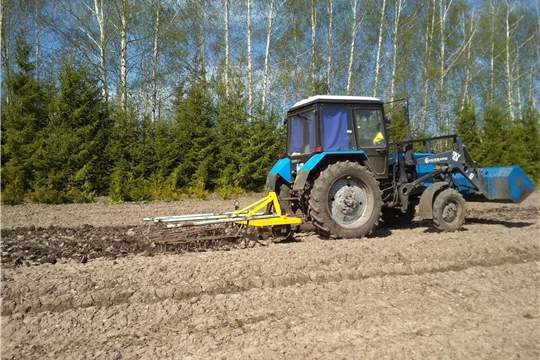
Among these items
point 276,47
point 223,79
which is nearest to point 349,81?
point 276,47

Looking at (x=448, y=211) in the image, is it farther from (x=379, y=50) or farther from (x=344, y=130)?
(x=379, y=50)

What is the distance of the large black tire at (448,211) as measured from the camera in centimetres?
665

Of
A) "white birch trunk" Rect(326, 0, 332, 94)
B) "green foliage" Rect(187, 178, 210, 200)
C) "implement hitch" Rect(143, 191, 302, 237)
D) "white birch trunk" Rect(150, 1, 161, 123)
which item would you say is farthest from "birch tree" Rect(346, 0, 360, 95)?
"implement hitch" Rect(143, 191, 302, 237)

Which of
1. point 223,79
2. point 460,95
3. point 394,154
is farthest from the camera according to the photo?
point 460,95

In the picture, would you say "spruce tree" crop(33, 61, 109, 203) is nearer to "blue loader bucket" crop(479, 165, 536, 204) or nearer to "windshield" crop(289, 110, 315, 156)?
"windshield" crop(289, 110, 315, 156)

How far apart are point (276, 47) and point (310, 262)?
16.6m

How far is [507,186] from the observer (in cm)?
708

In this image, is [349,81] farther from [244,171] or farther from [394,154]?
[394,154]

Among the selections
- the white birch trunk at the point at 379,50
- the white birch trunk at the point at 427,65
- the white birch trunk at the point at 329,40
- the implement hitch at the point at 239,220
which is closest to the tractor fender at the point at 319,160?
the implement hitch at the point at 239,220

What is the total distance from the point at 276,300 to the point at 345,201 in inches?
116

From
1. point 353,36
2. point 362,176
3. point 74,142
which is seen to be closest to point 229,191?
point 74,142

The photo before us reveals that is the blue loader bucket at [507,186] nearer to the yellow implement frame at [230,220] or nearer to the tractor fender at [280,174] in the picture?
the tractor fender at [280,174]

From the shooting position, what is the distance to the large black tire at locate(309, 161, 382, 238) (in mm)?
6141

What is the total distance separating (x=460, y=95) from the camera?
83.7 feet
